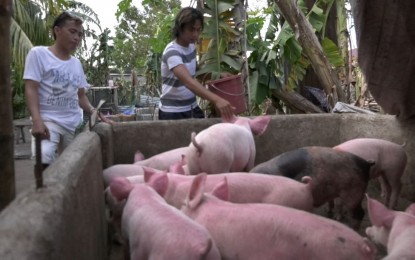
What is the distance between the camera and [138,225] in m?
1.90

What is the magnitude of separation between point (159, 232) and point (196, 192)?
0.39 m

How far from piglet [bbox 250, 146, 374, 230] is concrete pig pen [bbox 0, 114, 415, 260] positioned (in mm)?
1019

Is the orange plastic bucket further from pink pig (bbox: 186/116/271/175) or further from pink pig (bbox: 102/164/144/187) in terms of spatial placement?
pink pig (bbox: 102/164/144/187)

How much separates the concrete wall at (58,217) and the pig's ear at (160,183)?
0.26m

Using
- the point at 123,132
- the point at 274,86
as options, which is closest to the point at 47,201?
the point at 123,132

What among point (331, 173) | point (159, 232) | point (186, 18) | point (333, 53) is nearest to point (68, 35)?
point (186, 18)

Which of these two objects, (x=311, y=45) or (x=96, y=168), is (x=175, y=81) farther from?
(x=311, y=45)

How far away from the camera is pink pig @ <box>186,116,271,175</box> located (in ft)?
9.69

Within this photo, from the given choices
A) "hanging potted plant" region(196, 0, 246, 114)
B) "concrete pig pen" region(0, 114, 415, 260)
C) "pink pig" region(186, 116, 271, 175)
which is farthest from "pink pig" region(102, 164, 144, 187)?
"hanging potted plant" region(196, 0, 246, 114)

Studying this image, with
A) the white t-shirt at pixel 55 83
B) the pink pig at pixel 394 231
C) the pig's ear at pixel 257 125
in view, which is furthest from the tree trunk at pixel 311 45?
the pink pig at pixel 394 231

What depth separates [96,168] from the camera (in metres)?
2.47

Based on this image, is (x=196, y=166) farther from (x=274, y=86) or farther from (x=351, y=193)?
(x=274, y=86)

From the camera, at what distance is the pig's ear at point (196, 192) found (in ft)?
6.77

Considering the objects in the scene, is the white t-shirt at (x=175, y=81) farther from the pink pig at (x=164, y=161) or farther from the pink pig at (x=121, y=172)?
the pink pig at (x=121, y=172)
